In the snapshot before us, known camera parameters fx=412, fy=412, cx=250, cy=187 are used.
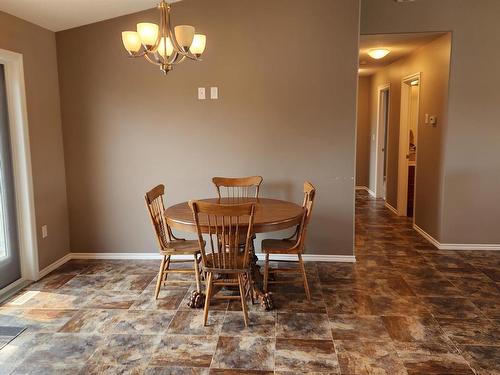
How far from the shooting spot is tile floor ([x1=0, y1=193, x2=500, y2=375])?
7.67 ft

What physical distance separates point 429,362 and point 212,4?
3.40 metres

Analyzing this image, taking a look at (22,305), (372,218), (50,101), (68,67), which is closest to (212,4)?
(68,67)

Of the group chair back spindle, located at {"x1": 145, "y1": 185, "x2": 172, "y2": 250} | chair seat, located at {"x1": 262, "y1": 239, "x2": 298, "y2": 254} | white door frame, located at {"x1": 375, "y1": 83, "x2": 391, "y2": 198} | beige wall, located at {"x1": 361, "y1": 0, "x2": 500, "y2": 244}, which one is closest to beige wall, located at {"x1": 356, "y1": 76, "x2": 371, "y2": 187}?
white door frame, located at {"x1": 375, "y1": 83, "x2": 391, "y2": 198}

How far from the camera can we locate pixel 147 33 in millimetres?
2627

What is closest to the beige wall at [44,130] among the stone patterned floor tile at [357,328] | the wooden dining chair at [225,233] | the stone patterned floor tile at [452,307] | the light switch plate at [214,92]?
the light switch plate at [214,92]

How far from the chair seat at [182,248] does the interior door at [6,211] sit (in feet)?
4.58

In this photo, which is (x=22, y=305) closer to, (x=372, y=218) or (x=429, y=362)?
(x=429, y=362)

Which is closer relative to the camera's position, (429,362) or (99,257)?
(429,362)

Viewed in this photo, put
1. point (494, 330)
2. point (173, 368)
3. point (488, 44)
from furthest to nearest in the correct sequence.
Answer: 1. point (488, 44)
2. point (494, 330)
3. point (173, 368)

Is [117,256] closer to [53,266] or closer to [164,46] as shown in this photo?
[53,266]

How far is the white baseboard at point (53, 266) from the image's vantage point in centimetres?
374

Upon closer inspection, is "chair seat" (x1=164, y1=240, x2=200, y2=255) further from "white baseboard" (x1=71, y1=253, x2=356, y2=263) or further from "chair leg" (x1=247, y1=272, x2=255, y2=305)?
"white baseboard" (x1=71, y1=253, x2=356, y2=263)

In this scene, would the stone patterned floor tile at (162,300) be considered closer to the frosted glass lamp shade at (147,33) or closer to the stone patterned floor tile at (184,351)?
the stone patterned floor tile at (184,351)

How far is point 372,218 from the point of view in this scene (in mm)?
6000
